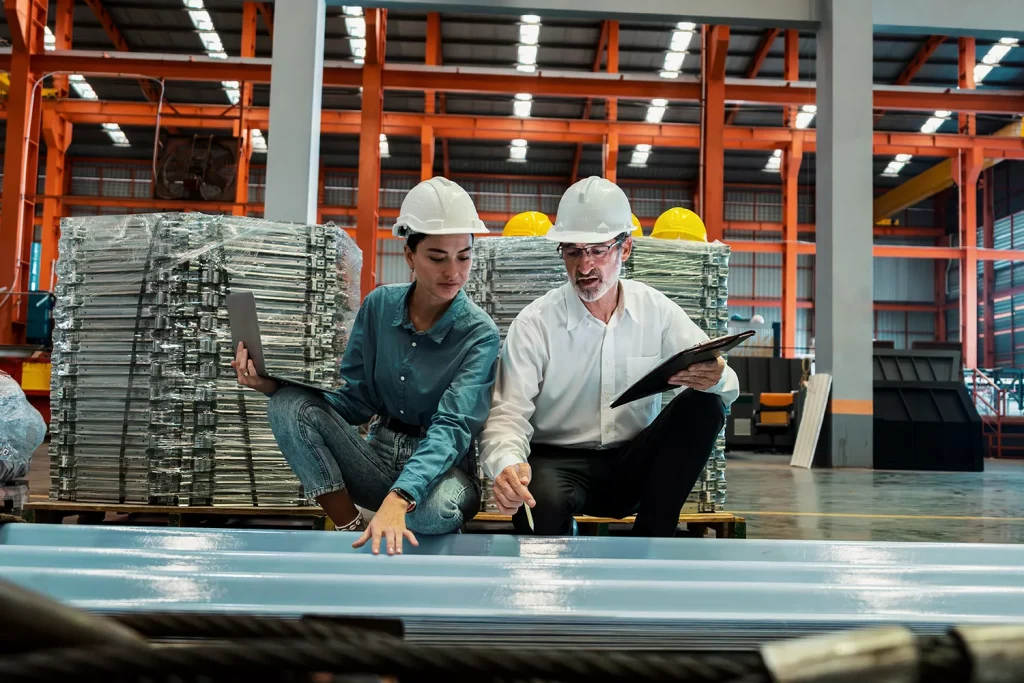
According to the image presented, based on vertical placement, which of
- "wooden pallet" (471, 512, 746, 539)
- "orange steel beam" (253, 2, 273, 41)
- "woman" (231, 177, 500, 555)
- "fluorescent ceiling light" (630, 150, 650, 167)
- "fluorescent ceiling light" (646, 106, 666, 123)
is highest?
"orange steel beam" (253, 2, 273, 41)

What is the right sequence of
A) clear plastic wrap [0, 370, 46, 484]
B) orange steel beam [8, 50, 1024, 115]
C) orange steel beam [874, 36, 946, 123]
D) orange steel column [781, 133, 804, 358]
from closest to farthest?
clear plastic wrap [0, 370, 46, 484] → orange steel beam [8, 50, 1024, 115] → orange steel beam [874, 36, 946, 123] → orange steel column [781, 133, 804, 358]

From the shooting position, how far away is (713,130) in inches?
472

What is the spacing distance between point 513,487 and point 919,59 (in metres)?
19.3

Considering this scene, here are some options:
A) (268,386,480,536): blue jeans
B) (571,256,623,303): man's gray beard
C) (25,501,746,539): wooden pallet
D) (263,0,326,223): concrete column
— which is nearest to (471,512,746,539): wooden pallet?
(25,501,746,539): wooden pallet

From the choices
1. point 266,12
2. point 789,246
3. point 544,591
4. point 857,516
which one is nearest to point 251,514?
point 544,591

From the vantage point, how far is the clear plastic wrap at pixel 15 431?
371cm

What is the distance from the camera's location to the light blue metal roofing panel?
124cm

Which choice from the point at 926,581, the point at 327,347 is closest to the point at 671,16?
the point at 327,347

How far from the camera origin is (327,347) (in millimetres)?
4141

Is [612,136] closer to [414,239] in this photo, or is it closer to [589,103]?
[589,103]

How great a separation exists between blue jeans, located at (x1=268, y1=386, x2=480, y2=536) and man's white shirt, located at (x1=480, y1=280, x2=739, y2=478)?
0.33 m

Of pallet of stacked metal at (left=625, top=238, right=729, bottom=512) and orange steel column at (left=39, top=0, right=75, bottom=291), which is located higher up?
orange steel column at (left=39, top=0, right=75, bottom=291)

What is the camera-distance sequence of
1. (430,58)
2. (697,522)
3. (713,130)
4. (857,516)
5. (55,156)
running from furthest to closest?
1. (55,156)
2. (430,58)
3. (713,130)
4. (857,516)
5. (697,522)

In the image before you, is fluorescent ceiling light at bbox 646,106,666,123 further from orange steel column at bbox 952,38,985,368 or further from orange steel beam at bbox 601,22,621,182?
orange steel column at bbox 952,38,985,368
